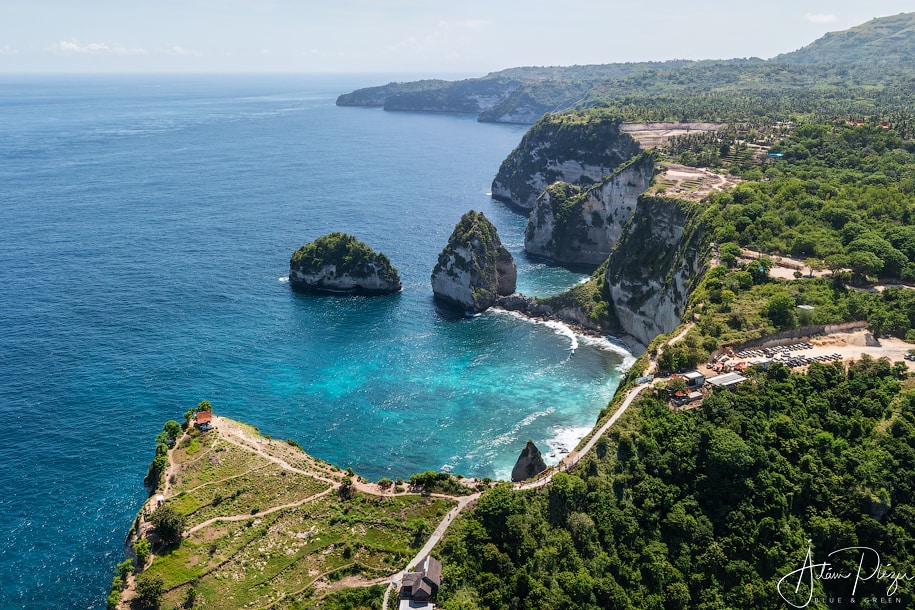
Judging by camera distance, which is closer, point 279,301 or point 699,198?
point 699,198

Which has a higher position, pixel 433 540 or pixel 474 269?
pixel 474 269

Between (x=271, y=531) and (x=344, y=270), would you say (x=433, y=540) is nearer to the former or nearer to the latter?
(x=271, y=531)

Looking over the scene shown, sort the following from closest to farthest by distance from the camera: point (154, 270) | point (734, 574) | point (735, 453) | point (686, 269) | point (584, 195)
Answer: point (734, 574), point (735, 453), point (686, 269), point (154, 270), point (584, 195)

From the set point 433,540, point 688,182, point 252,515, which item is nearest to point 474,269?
point 688,182

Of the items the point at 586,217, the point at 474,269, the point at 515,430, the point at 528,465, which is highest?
the point at 586,217

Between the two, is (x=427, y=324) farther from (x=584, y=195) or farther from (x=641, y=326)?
(x=584, y=195)

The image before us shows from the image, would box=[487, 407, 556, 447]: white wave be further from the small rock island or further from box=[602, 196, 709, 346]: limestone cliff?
the small rock island

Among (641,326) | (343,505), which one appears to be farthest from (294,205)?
(343,505)

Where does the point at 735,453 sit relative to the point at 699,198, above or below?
below
